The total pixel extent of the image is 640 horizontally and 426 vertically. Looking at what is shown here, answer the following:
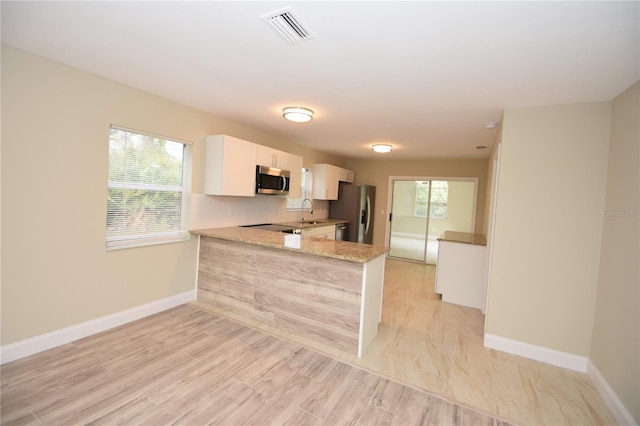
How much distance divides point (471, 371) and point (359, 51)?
272cm

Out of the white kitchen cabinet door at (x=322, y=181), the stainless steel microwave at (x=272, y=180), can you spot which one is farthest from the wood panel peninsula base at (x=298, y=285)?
the white kitchen cabinet door at (x=322, y=181)

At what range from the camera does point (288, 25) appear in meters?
1.73

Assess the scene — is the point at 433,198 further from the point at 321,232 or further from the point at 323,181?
the point at 321,232

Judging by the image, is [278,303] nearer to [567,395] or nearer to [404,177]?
[567,395]

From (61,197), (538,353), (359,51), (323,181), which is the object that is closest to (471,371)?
(538,353)

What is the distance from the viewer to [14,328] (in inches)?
91.3

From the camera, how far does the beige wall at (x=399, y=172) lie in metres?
6.21

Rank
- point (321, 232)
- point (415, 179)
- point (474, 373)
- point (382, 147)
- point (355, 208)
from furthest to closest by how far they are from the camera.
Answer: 1. point (415, 179)
2. point (355, 208)
3. point (321, 232)
4. point (382, 147)
5. point (474, 373)

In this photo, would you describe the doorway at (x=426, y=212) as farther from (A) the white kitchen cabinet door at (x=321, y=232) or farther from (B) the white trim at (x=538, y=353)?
(B) the white trim at (x=538, y=353)

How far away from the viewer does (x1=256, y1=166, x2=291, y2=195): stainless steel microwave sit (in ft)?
13.6

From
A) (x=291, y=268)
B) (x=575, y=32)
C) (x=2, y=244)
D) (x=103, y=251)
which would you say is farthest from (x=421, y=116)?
(x=2, y=244)

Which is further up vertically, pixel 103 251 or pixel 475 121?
pixel 475 121

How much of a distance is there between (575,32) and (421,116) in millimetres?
1780

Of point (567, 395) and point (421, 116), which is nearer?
point (567, 395)
